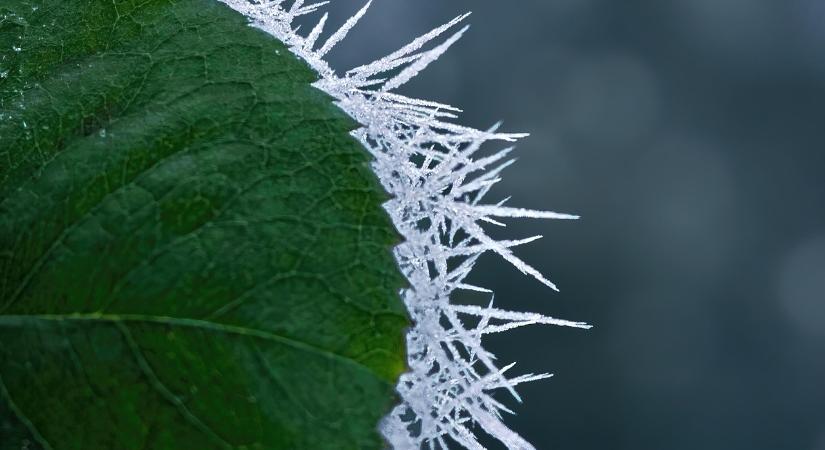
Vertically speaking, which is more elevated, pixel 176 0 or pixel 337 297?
pixel 176 0

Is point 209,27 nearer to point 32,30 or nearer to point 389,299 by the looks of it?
point 32,30

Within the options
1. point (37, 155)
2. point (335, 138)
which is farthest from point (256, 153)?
point (37, 155)

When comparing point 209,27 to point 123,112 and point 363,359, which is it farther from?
point 363,359

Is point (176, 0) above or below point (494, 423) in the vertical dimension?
above

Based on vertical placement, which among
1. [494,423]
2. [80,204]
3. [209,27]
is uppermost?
[209,27]

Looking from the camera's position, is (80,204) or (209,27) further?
(209,27)

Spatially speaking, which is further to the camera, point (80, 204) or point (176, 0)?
point (176, 0)
